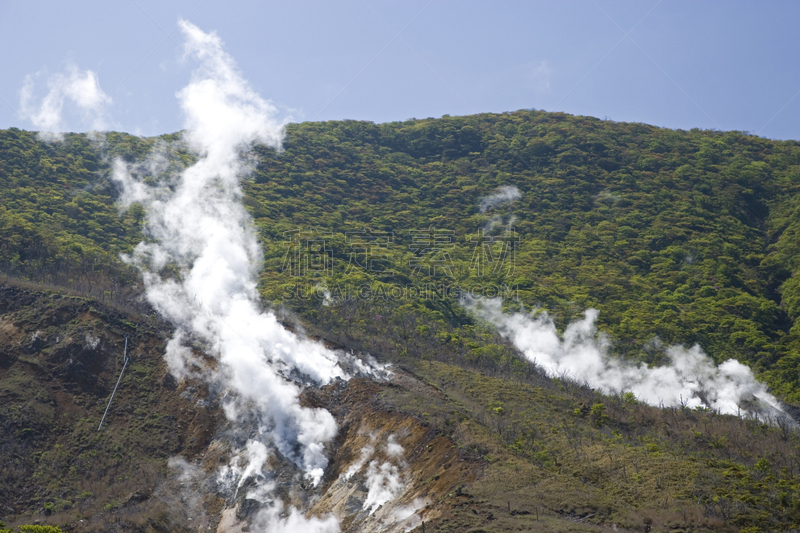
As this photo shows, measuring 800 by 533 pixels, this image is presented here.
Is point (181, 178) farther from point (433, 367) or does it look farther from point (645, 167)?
point (645, 167)

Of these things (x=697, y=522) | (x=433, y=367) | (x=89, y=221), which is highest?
(x=89, y=221)

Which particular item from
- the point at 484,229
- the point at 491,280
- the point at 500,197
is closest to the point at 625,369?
the point at 491,280

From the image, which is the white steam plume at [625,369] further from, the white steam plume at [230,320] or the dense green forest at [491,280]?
the white steam plume at [230,320]

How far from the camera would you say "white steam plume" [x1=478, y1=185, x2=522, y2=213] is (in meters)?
85.6

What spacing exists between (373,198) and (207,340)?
4906 centimetres

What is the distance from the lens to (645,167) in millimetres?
89812

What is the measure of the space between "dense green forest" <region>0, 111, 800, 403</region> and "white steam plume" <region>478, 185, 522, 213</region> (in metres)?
0.85

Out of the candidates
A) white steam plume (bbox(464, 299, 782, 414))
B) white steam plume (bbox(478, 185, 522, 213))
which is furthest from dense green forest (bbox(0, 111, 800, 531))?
white steam plume (bbox(464, 299, 782, 414))

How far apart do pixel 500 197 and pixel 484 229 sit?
9.23 meters

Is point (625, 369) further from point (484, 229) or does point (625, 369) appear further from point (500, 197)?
point (500, 197)

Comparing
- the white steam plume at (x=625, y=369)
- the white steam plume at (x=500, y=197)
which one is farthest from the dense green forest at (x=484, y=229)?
the white steam plume at (x=625, y=369)

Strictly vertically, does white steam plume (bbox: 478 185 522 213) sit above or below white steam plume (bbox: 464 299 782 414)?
above

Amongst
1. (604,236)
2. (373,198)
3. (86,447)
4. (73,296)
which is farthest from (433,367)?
(373,198)

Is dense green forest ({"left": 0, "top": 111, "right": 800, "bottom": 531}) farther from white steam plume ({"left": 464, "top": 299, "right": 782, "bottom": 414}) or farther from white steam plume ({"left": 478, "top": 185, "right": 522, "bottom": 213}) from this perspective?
white steam plume ({"left": 464, "top": 299, "right": 782, "bottom": 414})
